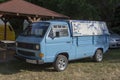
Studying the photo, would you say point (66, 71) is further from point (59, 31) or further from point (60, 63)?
point (59, 31)

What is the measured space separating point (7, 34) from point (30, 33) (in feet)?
36.7

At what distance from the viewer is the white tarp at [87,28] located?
40.0 feet

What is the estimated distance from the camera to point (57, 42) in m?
11.2

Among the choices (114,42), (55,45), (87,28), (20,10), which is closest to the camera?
(55,45)

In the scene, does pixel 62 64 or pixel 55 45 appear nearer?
pixel 55 45

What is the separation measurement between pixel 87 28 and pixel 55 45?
2.50 meters

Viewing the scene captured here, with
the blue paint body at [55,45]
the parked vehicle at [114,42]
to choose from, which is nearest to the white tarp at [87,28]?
the blue paint body at [55,45]

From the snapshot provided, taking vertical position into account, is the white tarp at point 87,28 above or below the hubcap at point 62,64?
above

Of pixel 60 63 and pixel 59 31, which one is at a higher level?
pixel 59 31

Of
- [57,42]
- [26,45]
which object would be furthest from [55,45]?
[26,45]

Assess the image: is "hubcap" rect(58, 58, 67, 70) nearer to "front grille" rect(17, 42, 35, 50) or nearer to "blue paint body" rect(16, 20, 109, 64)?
"blue paint body" rect(16, 20, 109, 64)

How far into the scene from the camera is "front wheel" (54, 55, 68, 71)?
36.8 feet

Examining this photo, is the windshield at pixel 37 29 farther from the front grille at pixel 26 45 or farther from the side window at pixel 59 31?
the front grille at pixel 26 45

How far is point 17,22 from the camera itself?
37.6 meters
